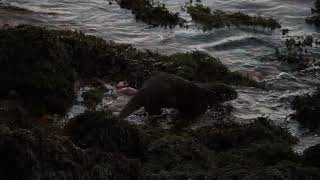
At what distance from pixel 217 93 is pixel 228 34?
16.9ft

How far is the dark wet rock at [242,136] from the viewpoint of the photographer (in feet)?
26.8

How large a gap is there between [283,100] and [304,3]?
7.40m

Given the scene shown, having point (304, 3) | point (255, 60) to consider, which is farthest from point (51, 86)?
point (304, 3)

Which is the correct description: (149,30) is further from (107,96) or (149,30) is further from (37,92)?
(37,92)

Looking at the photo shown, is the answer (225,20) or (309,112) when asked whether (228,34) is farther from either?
(309,112)

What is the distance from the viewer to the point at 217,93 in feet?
34.2

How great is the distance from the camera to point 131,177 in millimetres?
6297

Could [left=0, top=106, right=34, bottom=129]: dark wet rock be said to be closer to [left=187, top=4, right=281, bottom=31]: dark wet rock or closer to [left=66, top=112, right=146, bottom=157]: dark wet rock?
[left=66, top=112, right=146, bottom=157]: dark wet rock

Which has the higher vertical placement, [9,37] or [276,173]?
[9,37]

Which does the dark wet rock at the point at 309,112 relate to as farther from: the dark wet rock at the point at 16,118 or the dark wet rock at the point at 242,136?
the dark wet rock at the point at 16,118

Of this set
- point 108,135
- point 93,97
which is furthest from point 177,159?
point 93,97

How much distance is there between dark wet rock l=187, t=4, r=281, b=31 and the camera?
15742mm

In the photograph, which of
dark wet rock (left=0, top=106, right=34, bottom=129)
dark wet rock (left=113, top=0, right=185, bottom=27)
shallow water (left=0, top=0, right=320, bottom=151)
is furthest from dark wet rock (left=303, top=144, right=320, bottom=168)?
dark wet rock (left=113, top=0, right=185, bottom=27)

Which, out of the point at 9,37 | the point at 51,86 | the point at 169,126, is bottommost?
the point at 169,126
